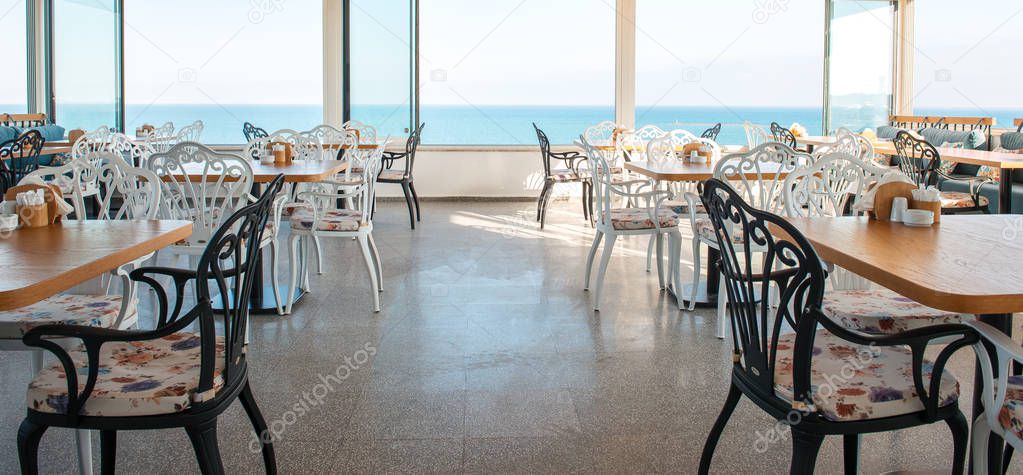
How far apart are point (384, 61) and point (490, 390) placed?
6.14 m

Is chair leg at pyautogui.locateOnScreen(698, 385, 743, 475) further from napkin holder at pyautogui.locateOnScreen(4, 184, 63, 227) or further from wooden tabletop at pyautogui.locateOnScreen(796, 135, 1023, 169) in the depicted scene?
wooden tabletop at pyautogui.locateOnScreen(796, 135, 1023, 169)

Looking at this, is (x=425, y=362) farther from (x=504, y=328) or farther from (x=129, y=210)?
(x=129, y=210)

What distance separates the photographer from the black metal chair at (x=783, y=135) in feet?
22.0

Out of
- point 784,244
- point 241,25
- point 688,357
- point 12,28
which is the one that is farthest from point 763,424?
point 241,25

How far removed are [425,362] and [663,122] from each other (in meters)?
31.8

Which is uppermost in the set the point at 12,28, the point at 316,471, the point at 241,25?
the point at 241,25

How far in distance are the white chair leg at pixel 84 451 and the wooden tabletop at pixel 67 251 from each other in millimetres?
346

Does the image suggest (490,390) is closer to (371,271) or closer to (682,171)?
(371,271)

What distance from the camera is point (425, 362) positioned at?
286 cm

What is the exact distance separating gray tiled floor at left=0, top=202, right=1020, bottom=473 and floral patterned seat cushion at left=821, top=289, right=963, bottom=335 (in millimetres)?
392

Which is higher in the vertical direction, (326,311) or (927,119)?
(927,119)

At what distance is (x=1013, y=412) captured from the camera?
4.22 feet

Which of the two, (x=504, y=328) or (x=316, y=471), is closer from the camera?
(x=316, y=471)

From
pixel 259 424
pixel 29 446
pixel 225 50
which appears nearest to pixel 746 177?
pixel 259 424
